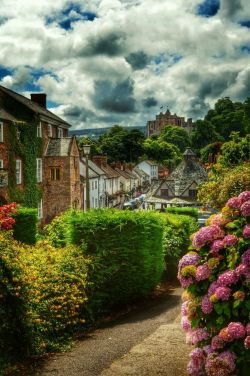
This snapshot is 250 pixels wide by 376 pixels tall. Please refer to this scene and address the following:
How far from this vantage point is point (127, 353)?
8.52 meters

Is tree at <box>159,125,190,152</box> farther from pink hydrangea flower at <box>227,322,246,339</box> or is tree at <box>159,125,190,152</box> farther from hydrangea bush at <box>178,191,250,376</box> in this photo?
pink hydrangea flower at <box>227,322,246,339</box>

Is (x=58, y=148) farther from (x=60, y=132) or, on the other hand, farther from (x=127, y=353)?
(x=127, y=353)

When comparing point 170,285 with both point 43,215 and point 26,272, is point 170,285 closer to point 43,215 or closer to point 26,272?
point 26,272

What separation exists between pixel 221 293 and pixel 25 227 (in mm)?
18768

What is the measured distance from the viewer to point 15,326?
8.48 metres

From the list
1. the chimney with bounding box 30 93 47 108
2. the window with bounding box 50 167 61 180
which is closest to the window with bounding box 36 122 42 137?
the window with bounding box 50 167 61 180

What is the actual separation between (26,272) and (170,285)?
385 inches

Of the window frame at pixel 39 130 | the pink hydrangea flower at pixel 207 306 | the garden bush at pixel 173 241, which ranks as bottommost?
the garden bush at pixel 173 241

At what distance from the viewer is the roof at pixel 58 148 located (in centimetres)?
4344

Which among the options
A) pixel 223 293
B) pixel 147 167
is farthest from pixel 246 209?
pixel 147 167

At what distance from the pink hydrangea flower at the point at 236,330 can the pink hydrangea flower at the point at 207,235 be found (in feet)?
3.85

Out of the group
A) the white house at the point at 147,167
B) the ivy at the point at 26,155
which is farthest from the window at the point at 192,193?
the white house at the point at 147,167

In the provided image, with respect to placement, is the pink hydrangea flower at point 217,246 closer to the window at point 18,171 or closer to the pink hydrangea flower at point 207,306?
the pink hydrangea flower at point 207,306

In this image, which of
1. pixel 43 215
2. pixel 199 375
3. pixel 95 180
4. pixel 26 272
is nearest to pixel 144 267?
pixel 26 272
